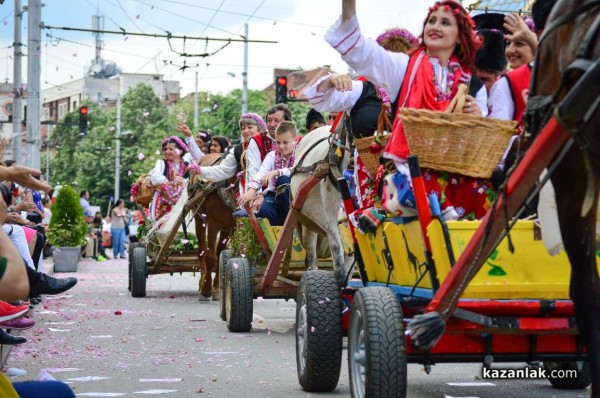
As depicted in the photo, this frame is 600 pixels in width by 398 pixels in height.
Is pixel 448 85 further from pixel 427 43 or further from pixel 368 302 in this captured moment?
pixel 368 302

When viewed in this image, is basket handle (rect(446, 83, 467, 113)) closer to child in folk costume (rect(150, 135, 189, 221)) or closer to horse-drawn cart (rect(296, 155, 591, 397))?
horse-drawn cart (rect(296, 155, 591, 397))

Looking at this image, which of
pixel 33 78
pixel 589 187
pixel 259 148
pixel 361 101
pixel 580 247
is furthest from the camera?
pixel 33 78

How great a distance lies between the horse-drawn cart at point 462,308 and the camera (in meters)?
6.03

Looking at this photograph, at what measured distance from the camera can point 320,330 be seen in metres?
7.38

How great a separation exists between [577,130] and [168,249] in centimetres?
1319

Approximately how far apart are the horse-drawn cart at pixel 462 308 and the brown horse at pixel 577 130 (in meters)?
0.24

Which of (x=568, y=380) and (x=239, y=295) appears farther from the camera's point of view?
(x=239, y=295)

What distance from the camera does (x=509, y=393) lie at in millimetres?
7910

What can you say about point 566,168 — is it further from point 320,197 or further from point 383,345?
point 320,197

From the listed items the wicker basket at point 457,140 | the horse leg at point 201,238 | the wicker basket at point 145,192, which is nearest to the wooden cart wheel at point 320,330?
the wicker basket at point 457,140

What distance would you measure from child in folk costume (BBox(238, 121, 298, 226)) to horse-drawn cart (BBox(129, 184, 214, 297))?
13.0 feet

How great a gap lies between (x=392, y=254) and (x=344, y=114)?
10.1ft

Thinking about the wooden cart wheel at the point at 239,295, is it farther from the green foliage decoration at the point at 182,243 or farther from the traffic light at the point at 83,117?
the traffic light at the point at 83,117

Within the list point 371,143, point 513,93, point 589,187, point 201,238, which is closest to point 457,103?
point 513,93
